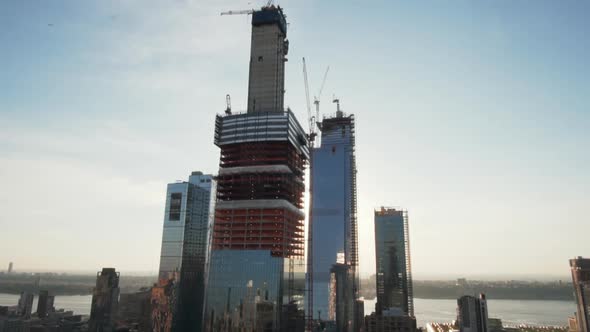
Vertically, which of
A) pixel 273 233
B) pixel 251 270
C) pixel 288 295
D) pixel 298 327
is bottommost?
pixel 298 327

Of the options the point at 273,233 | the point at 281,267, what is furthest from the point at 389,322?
the point at 273,233

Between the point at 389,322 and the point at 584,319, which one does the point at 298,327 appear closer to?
the point at 389,322

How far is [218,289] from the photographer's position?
189m

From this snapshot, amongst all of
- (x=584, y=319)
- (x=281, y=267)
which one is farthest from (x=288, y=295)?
(x=584, y=319)

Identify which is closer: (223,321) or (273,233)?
(223,321)

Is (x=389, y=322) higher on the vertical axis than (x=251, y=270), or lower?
lower

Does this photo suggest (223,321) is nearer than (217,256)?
Yes

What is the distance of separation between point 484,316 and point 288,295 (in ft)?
340

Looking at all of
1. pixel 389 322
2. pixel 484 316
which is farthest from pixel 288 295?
pixel 484 316

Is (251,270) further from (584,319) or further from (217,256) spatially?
(584,319)

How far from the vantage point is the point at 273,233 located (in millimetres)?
197750

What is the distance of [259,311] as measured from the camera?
179m

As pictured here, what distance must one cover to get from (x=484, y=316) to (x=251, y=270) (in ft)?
410

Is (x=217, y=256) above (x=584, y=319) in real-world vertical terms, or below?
above
